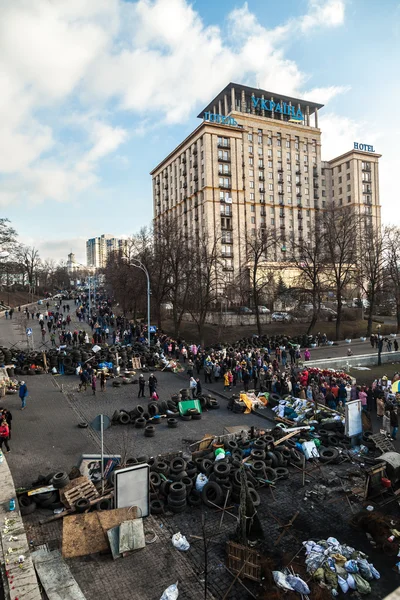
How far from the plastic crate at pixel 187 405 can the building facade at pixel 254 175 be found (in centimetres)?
5006

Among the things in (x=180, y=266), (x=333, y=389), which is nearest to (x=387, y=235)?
(x=180, y=266)

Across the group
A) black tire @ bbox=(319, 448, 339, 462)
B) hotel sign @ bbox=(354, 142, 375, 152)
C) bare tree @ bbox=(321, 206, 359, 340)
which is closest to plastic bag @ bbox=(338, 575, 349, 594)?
black tire @ bbox=(319, 448, 339, 462)

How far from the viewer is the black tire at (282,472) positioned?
12.7m

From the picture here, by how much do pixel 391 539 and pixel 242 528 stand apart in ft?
11.8

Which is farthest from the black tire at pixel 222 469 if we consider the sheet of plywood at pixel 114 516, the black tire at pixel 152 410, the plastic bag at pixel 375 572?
the black tire at pixel 152 410

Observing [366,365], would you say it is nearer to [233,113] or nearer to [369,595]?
[369,595]

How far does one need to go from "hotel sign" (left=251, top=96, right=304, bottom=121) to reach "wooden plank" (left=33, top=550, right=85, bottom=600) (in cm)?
8853

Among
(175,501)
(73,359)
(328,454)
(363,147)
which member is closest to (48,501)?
(175,501)

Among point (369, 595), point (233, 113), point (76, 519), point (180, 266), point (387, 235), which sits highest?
point (233, 113)

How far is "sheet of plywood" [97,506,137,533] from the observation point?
9.38 metres

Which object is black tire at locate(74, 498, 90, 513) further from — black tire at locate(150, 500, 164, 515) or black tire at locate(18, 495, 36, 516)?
black tire at locate(150, 500, 164, 515)

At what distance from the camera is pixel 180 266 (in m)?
44.7

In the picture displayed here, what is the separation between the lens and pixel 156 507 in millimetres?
10883

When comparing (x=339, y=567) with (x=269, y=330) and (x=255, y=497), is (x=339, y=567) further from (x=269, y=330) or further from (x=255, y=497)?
(x=269, y=330)
